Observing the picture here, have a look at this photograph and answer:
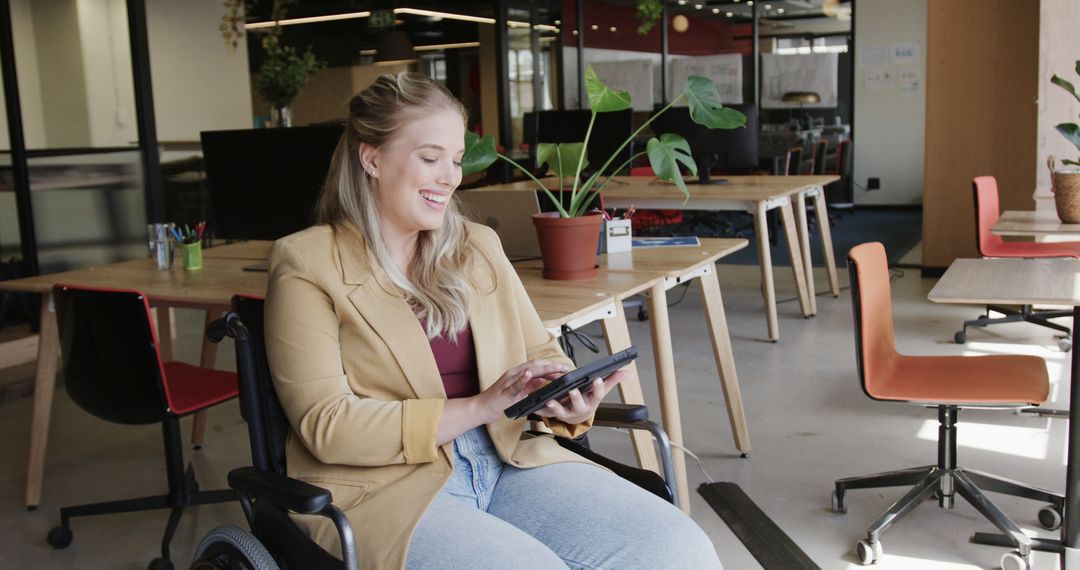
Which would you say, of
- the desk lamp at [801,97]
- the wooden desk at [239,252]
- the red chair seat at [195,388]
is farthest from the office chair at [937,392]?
the desk lamp at [801,97]

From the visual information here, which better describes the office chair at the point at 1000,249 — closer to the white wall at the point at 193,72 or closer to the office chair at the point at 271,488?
the office chair at the point at 271,488

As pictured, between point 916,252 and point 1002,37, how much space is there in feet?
6.63

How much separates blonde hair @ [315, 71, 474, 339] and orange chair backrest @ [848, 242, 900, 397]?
4.14 feet

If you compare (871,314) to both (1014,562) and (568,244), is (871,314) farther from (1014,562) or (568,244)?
(568,244)

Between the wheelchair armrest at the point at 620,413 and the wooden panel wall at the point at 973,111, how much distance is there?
539 cm

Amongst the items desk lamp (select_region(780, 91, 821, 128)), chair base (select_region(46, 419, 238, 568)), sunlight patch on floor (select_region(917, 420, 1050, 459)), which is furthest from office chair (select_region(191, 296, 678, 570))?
desk lamp (select_region(780, 91, 821, 128))

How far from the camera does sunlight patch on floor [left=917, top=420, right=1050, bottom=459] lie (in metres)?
3.46

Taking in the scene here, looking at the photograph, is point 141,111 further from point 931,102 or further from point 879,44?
point 879,44

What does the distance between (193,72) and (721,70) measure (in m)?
5.06

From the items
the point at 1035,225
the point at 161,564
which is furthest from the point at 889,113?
the point at 161,564

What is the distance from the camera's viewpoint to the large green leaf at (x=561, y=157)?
2857 mm

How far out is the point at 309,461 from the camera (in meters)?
1.78

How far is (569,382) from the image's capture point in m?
1.64

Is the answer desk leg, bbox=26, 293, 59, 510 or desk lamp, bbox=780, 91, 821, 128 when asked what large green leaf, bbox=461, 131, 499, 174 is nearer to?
desk leg, bbox=26, 293, 59, 510
